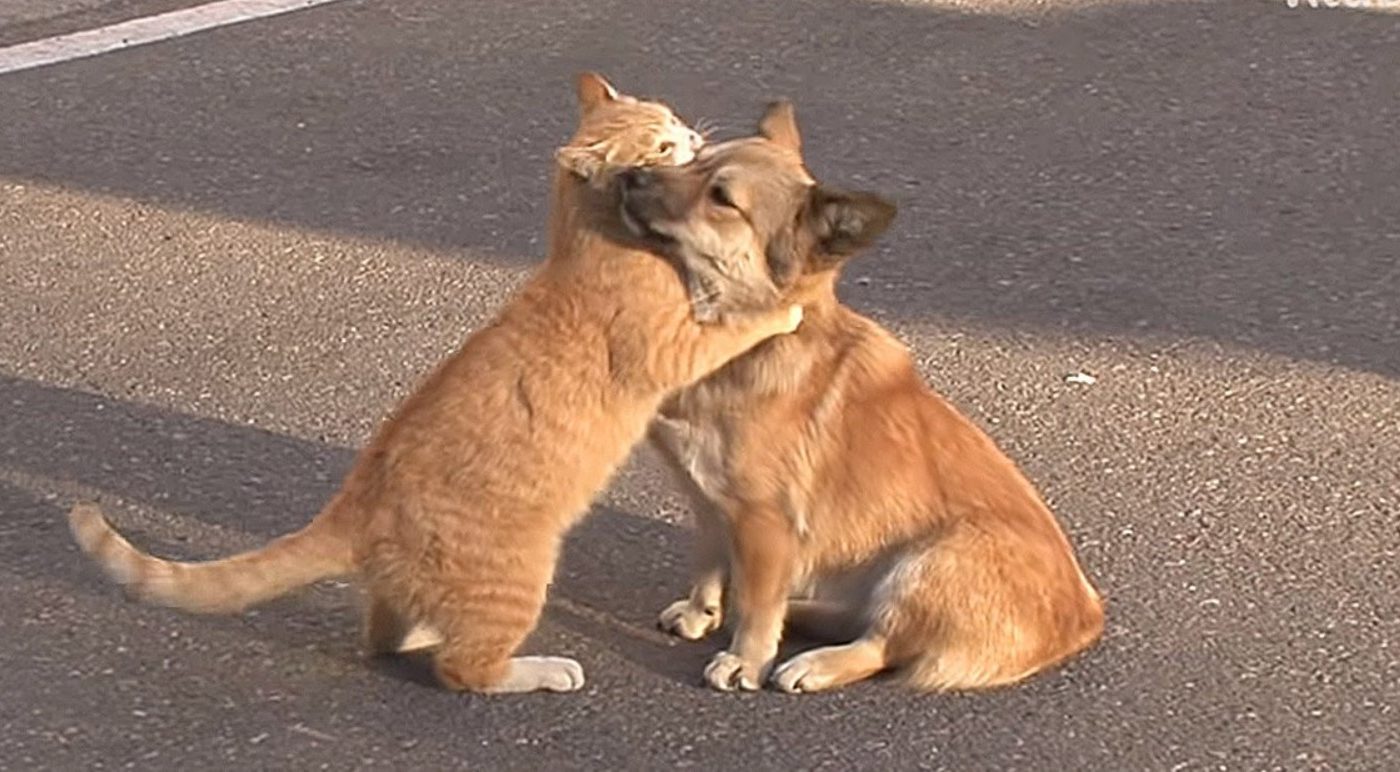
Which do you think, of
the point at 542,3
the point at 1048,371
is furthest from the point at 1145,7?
the point at 1048,371

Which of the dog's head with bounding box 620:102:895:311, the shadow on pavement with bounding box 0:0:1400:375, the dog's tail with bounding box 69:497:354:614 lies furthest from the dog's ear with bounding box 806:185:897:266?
the shadow on pavement with bounding box 0:0:1400:375

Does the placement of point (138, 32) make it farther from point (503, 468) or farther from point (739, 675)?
point (739, 675)

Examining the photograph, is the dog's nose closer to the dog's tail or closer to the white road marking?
the dog's tail

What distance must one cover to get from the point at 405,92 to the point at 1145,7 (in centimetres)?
276

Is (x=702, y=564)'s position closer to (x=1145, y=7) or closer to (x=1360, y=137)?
(x=1360, y=137)

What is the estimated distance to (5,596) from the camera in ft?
16.7

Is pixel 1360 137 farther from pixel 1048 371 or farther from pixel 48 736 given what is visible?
pixel 48 736

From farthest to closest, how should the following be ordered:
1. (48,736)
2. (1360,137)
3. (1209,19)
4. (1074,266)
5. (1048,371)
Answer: (1209,19)
(1360,137)
(1074,266)
(1048,371)
(48,736)

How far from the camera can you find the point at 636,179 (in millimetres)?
4664

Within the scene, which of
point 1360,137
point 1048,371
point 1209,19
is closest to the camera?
point 1048,371

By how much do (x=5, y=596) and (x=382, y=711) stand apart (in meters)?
0.90

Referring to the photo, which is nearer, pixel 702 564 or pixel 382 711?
pixel 382 711

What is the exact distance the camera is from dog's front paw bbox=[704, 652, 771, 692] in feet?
15.6

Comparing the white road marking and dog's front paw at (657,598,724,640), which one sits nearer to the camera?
dog's front paw at (657,598,724,640)
